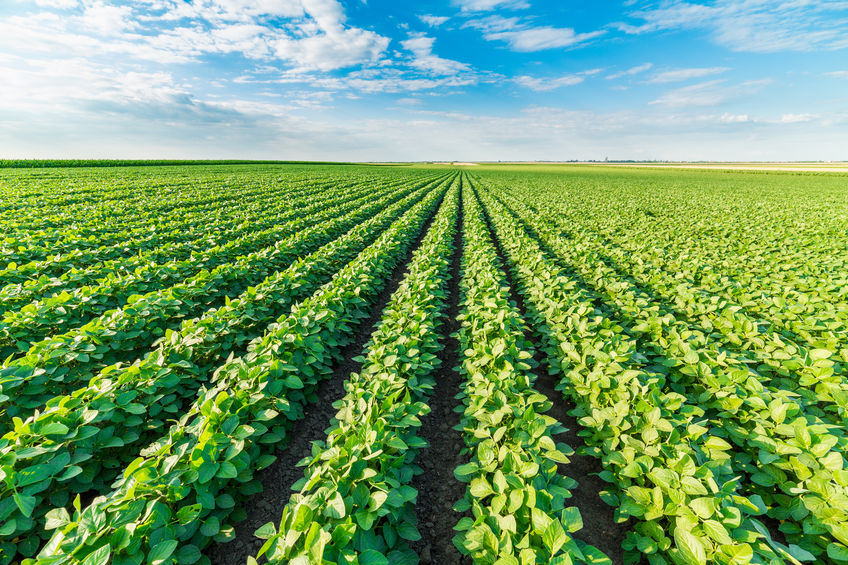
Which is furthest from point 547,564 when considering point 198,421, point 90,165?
point 90,165

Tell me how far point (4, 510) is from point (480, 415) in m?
3.80

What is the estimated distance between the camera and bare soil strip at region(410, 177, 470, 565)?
297 cm

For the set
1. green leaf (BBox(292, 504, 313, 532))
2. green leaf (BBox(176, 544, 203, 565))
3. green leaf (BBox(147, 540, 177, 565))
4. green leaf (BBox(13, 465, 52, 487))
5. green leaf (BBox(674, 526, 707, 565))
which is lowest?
green leaf (BBox(176, 544, 203, 565))

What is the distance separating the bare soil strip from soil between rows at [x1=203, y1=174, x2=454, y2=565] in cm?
137

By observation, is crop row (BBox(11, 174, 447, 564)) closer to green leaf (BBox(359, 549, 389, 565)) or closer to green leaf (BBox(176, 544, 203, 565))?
green leaf (BBox(176, 544, 203, 565))

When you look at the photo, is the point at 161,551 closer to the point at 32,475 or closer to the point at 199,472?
the point at 199,472

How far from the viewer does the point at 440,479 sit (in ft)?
11.9

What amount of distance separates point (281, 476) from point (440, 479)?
Result: 71.0 inches

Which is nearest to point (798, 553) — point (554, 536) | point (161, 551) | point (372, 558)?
point (554, 536)

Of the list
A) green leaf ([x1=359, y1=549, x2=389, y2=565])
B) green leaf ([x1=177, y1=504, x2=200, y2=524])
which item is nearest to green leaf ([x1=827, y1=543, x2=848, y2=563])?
green leaf ([x1=359, y1=549, x2=389, y2=565])

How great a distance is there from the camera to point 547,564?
82.4 inches

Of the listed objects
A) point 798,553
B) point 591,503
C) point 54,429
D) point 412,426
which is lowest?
point 591,503

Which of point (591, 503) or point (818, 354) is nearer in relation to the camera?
point (591, 503)

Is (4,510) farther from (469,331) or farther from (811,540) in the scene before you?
(811,540)
